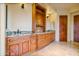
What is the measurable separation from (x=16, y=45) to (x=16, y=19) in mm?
542

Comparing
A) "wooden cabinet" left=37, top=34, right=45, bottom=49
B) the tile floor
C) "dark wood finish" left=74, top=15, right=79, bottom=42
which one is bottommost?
the tile floor

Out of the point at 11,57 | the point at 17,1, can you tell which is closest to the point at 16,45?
the point at 11,57

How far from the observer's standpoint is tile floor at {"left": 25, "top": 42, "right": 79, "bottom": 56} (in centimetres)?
309

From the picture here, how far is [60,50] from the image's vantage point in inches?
130

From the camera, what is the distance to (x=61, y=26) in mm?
4281

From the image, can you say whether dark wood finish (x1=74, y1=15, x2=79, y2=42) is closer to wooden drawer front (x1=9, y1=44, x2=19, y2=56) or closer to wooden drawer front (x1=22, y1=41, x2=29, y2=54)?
wooden drawer front (x1=22, y1=41, x2=29, y2=54)

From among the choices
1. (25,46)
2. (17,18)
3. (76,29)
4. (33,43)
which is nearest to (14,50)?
(25,46)

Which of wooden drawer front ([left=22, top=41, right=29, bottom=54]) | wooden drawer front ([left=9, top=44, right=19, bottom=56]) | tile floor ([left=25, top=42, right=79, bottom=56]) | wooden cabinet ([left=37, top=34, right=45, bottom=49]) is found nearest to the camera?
wooden drawer front ([left=9, top=44, right=19, bottom=56])

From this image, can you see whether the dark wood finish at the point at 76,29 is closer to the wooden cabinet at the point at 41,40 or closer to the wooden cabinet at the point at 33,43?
the wooden cabinet at the point at 41,40

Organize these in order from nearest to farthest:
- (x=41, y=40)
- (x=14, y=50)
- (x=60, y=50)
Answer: (x=14, y=50) → (x=60, y=50) → (x=41, y=40)

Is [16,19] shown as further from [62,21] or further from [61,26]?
[62,21]

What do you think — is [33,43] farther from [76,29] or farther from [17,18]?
[76,29]

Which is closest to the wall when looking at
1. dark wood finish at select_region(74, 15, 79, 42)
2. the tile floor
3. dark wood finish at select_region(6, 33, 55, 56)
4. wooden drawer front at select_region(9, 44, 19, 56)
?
dark wood finish at select_region(6, 33, 55, 56)

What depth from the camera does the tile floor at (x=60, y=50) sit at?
3.09 metres
